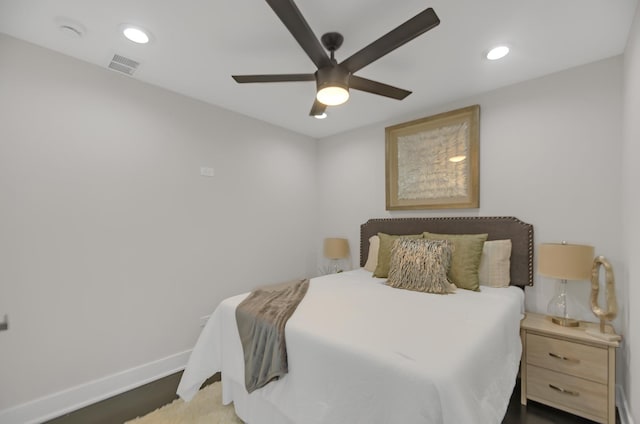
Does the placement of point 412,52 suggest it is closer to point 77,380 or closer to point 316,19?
point 316,19

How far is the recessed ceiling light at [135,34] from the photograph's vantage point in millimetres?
1847

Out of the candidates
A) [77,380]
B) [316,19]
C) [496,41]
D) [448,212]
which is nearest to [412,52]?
[496,41]

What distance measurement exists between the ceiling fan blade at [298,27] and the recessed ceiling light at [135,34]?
1.14m

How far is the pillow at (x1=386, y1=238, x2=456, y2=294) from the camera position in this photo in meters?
2.28

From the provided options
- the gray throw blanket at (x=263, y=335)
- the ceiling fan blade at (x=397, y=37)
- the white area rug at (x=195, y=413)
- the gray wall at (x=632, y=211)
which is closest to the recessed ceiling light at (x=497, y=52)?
→ the gray wall at (x=632, y=211)

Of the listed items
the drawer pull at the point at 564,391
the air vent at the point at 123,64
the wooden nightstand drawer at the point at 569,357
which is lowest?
the drawer pull at the point at 564,391

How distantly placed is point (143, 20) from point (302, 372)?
2259mm

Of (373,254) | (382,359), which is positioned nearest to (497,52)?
(373,254)

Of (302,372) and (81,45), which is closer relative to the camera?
(302,372)

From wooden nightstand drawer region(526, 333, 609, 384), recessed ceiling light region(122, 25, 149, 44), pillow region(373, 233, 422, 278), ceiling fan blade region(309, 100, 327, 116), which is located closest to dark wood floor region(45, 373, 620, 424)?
wooden nightstand drawer region(526, 333, 609, 384)

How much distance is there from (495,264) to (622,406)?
1.15m

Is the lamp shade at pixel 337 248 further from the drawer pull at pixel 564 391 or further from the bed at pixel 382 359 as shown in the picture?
the drawer pull at pixel 564 391

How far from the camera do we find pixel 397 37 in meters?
1.46

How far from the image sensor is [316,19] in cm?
175
